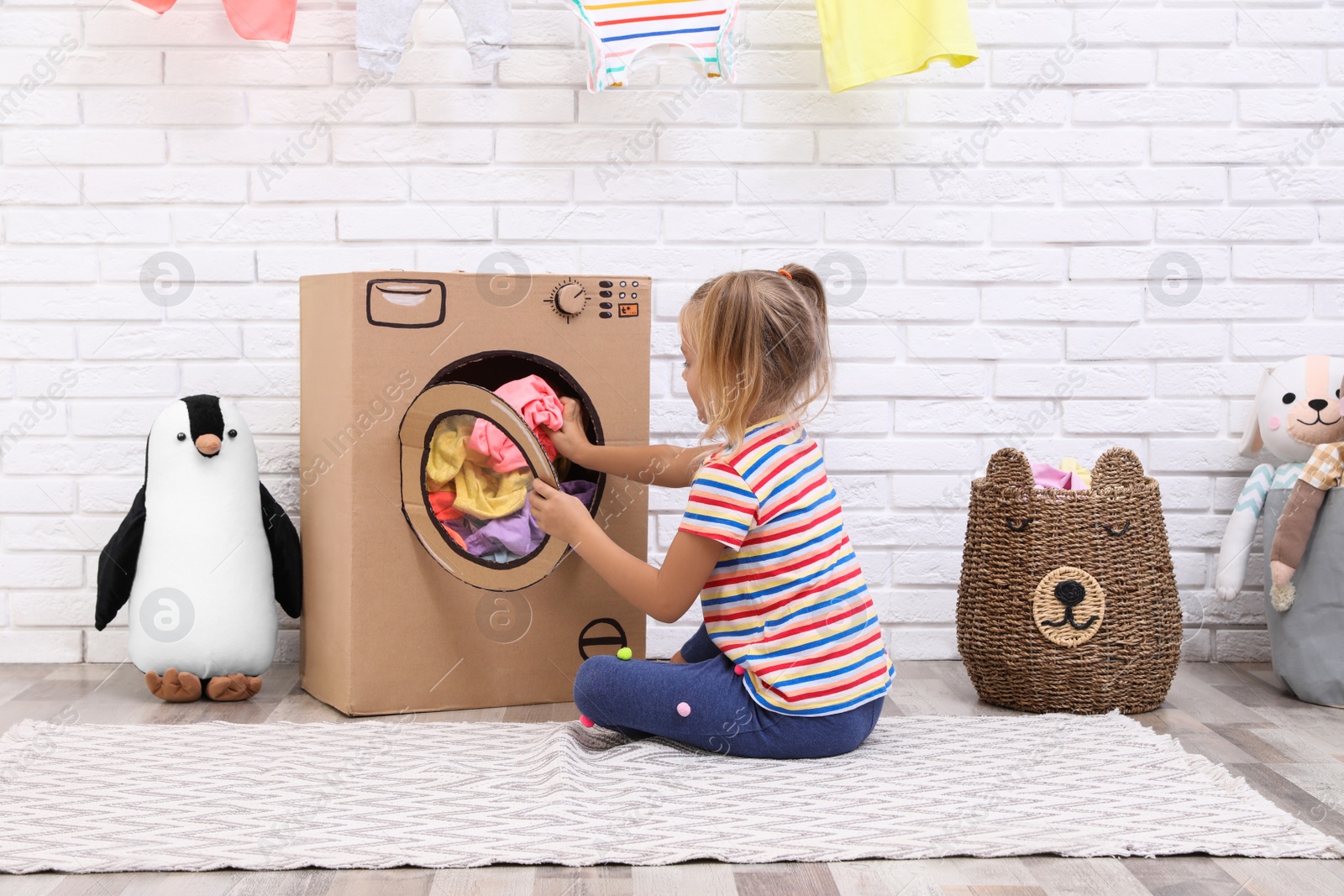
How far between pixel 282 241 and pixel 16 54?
0.61 metres

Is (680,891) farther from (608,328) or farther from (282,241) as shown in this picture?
(282,241)

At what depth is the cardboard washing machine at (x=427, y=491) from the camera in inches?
73.9

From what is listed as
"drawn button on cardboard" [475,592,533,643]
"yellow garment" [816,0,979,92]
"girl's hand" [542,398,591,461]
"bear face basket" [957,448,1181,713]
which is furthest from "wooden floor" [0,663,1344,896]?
"yellow garment" [816,0,979,92]

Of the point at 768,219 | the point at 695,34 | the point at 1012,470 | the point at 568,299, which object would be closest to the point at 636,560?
the point at 568,299

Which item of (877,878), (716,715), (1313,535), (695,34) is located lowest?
(877,878)

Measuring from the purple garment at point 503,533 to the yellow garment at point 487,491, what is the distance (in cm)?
2

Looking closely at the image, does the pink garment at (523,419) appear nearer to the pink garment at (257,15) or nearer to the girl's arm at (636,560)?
the girl's arm at (636,560)

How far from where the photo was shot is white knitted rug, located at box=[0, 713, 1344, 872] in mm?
1358

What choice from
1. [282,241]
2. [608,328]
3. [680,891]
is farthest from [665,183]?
[680,891]

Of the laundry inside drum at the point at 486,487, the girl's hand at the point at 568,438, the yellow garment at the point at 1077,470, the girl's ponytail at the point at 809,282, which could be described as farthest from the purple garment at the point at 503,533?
the yellow garment at the point at 1077,470

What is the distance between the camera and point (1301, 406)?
2176mm

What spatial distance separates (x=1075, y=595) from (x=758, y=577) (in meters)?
0.61

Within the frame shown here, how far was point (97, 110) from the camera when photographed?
2248 millimetres

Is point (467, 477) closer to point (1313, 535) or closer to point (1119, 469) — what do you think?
point (1119, 469)
